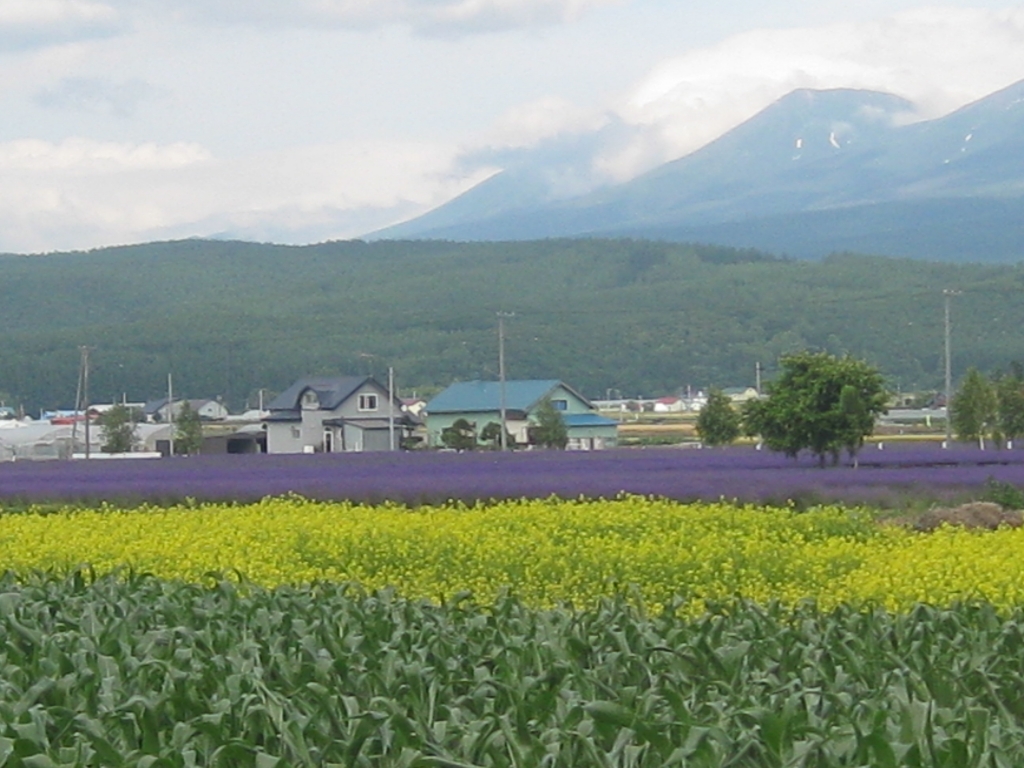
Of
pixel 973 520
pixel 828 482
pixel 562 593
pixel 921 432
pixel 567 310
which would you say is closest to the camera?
pixel 562 593

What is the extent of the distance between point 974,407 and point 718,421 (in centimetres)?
1055

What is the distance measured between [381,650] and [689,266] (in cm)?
19233

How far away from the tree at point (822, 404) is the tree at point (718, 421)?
85.7 feet

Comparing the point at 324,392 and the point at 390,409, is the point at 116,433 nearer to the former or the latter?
the point at 324,392

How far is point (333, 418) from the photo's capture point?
88062mm

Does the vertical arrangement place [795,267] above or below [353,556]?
above

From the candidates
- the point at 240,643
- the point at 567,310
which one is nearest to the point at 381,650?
the point at 240,643

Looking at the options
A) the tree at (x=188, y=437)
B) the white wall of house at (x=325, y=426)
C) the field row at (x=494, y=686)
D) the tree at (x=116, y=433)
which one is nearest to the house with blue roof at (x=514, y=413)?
the white wall of house at (x=325, y=426)

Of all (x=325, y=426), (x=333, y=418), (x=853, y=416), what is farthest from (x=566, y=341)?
(x=853, y=416)

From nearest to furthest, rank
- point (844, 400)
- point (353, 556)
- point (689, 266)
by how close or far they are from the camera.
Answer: point (353, 556), point (844, 400), point (689, 266)

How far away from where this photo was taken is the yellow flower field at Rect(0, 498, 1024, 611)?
14.1 m

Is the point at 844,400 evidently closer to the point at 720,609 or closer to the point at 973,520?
the point at 973,520

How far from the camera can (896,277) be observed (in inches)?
6978

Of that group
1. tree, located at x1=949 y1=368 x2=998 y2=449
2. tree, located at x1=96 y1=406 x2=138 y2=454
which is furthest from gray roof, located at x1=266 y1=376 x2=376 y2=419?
tree, located at x1=949 y1=368 x2=998 y2=449
